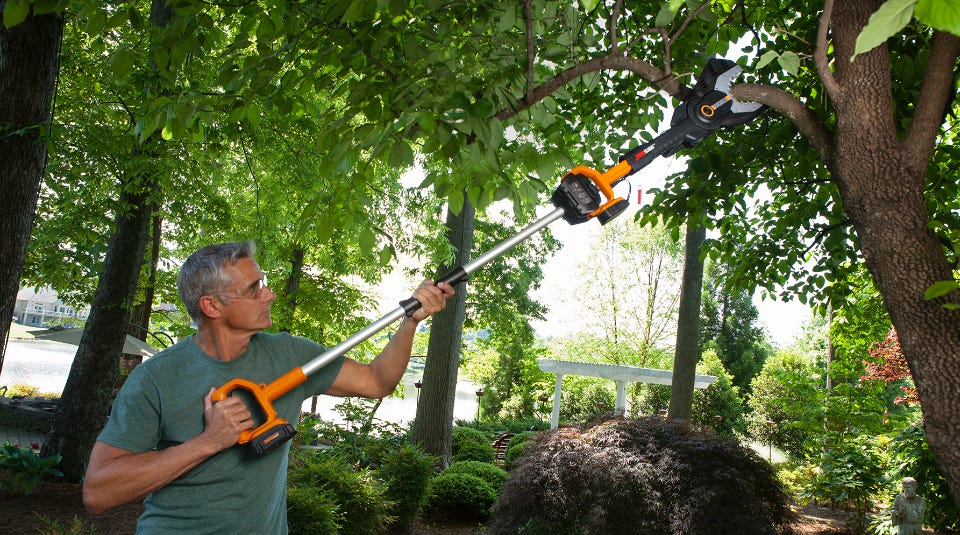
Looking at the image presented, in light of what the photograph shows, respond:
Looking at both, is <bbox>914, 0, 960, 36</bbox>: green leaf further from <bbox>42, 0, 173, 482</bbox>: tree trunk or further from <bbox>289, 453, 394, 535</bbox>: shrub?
<bbox>42, 0, 173, 482</bbox>: tree trunk

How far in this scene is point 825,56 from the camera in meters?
2.47

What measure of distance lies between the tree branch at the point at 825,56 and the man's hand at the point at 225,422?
2.16m

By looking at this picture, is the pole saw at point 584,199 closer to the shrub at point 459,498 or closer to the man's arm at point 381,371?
the man's arm at point 381,371

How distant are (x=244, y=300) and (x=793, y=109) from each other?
6.95 feet

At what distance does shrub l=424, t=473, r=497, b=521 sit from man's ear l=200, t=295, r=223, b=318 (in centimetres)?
746

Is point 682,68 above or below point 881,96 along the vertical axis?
above

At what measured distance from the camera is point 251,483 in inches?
86.0

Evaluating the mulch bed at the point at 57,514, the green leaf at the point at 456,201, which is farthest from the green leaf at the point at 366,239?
the mulch bed at the point at 57,514

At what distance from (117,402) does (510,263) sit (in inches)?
751

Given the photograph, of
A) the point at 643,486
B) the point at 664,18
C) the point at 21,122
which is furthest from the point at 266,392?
the point at 643,486

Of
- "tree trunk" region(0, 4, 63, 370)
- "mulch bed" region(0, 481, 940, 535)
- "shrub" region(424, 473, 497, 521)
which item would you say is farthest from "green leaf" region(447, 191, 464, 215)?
"shrub" region(424, 473, 497, 521)

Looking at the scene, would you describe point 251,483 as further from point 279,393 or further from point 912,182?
point 912,182

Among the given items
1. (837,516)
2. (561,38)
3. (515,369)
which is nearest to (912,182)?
(561,38)

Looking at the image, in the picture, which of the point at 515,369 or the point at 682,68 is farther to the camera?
the point at 515,369
